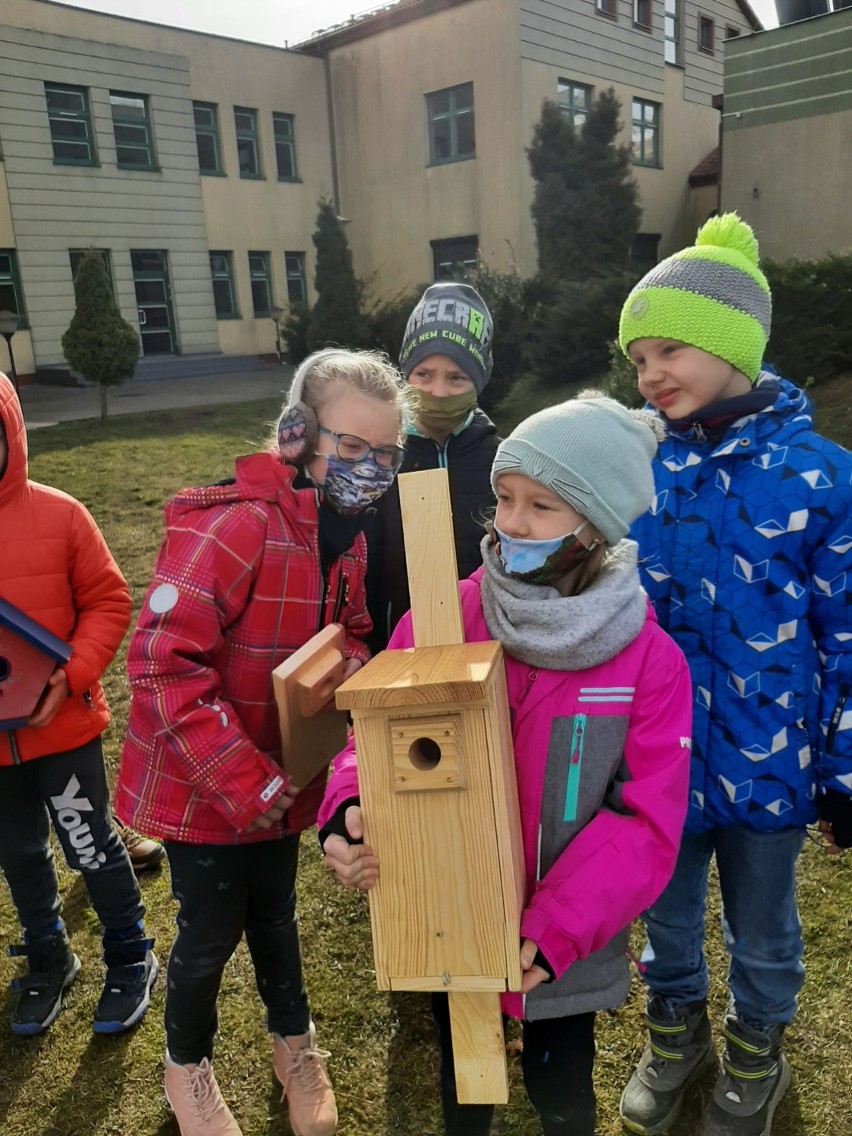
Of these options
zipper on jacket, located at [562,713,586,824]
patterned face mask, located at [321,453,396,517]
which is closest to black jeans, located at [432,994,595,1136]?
zipper on jacket, located at [562,713,586,824]

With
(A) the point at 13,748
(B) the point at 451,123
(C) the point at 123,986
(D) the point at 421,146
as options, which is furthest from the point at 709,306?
(D) the point at 421,146

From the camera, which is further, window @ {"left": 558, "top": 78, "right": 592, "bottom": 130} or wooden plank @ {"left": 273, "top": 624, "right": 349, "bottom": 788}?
window @ {"left": 558, "top": 78, "right": 592, "bottom": 130}

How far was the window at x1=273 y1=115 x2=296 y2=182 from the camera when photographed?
22.5m

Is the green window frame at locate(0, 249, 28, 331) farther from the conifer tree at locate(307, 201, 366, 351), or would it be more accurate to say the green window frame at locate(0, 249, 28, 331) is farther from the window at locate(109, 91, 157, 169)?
the conifer tree at locate(307, 201, 366, 351)

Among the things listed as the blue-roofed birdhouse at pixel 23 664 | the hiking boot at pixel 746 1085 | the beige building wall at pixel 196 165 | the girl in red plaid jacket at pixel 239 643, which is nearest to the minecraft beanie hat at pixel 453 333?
the girl in red plaid jacket at pixel 239 643

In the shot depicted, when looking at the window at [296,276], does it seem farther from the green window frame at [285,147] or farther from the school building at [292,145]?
the green window frame at [285,147]

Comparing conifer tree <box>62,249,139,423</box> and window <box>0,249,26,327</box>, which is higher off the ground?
window <box>0,249,26,327</box>

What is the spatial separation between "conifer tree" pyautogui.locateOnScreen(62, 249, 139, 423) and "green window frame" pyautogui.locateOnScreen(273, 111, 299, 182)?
1163 cm

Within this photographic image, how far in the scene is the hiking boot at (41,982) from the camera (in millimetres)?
2572

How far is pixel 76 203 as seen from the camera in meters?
19.4

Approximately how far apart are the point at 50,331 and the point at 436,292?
61.9 feet

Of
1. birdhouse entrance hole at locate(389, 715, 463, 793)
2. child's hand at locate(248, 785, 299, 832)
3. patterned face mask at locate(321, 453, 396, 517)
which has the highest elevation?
patterned face mask at locate(321, 453, 396, 517)

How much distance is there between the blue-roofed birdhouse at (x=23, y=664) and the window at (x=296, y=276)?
22317 millimetres

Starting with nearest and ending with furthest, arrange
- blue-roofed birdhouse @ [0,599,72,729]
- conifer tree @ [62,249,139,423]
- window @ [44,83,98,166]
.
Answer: blue-roofed birdhouse @ [0,599,72,729] → conifer tree @ [62,249,139,423] → window @ [44,83,98,166]
